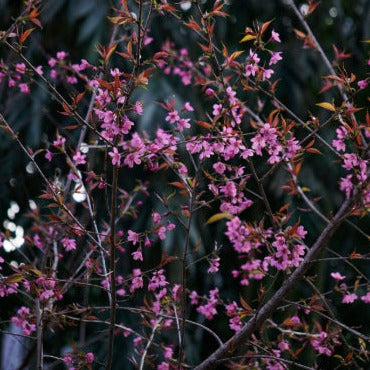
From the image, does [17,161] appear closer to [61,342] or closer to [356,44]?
[61,342]

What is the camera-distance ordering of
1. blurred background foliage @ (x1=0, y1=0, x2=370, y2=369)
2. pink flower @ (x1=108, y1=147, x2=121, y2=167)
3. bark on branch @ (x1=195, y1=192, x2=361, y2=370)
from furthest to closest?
blurred background foliage @ (x1=0, y1=0, x2=370, y2=369), bark on branch @ (x1=195, y1=192, x2=361, y2=370), pink flower @ (x1=108, y1=147, x2=121, y2=167)

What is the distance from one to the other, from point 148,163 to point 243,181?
0.63 ft

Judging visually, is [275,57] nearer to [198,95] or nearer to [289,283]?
[289,283]

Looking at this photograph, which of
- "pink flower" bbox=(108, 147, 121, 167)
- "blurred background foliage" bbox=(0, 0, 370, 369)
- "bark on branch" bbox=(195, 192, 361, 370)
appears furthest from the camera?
"blurred background foliage" bbox=(0, 0, 370, 369)

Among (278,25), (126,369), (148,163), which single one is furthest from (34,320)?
(278,25)

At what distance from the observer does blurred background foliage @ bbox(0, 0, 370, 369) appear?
2439mm

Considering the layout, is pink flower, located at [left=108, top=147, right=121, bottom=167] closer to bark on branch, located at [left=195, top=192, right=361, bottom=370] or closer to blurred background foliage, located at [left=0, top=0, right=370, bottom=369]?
bark on branch, located at [left=195, top=192, right=361, bottom=370]

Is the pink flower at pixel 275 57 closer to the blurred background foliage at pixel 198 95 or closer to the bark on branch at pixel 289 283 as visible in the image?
the bark on branch at pixel 289 283

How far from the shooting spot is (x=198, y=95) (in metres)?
2.55

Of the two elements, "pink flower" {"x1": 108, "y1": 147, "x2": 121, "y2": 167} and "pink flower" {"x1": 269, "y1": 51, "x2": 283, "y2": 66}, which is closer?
"pink flower" {"x1": 108, "y1": 147, "x2": 121, "y2": 167}

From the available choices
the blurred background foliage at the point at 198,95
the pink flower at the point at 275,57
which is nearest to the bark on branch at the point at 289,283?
the pink flower at the point at 275,57

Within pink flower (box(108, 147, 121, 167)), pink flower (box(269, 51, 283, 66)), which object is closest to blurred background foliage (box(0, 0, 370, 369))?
pink flower (box(269, 51, 283, 66))

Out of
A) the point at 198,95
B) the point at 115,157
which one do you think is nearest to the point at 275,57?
the point at 115,157

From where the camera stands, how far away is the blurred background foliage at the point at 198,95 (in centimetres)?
244
